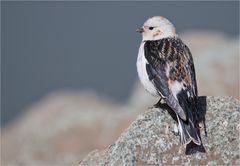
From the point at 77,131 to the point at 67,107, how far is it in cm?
446

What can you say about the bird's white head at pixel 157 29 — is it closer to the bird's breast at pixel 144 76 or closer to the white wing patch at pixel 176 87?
the bird's breast at pixel 144 76

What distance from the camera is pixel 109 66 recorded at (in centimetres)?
3975

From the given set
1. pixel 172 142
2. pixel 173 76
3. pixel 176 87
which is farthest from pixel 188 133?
pixel 173 76

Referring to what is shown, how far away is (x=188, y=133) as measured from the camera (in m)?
8.46

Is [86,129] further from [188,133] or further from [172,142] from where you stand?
[188,133]

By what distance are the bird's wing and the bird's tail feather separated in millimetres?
150

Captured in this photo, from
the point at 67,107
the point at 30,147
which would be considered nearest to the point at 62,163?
the point at 30,147

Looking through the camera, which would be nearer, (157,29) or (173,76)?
(173,76)

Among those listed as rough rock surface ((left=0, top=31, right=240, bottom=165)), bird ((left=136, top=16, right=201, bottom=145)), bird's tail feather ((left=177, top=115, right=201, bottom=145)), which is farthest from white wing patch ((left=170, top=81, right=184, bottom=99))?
rough rock surface ((left=0, top=31, right=240, bottom=165))

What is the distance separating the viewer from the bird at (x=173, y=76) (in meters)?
8.75

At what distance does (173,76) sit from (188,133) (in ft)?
3.58

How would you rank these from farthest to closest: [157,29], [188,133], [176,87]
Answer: [157,29]
[176,87]
[188,133]

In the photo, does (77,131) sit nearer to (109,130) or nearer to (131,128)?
(109,130)

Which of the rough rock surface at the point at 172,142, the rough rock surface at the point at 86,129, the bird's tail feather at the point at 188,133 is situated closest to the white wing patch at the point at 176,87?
the rough rock surface at the point at 172,142
